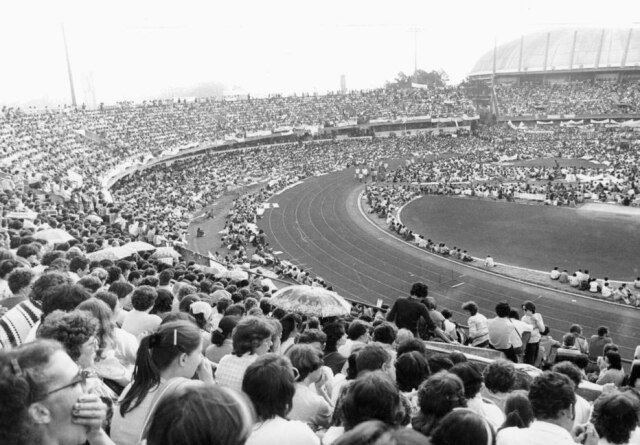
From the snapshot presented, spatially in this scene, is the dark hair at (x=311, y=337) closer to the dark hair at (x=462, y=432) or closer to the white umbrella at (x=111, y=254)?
the dark hair at (x=462, y=432)

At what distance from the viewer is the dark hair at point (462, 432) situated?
10.8 feet

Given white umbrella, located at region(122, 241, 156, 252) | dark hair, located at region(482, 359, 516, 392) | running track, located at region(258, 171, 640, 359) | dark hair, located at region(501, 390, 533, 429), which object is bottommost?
running track, located at region(258, 171, 640, 359)

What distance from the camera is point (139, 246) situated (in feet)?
53.7

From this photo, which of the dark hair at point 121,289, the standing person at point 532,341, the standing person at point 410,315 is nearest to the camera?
the dark hair at point 121,289

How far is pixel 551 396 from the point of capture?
4453 mm

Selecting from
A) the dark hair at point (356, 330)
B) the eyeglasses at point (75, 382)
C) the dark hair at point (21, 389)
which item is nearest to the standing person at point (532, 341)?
the dark hair at point (356, 330)

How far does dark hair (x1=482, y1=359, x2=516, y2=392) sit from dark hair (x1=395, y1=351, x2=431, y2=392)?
3.05ft

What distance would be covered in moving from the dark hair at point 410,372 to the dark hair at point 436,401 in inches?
40.8

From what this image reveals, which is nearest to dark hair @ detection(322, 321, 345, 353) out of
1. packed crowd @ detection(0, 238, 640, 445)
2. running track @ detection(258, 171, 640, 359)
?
packed crowd @ detection(0, 238, 640, 445)

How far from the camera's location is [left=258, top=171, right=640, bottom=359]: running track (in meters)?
22.9

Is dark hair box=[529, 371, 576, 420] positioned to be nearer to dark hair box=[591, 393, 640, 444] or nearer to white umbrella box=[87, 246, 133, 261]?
dark hair box=[591, 393, 640, 444]

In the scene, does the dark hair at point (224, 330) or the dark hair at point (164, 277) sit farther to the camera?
the dark hair at point (164, 277)

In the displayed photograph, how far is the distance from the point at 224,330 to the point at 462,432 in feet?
14.6

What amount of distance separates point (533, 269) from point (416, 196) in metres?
19.3
